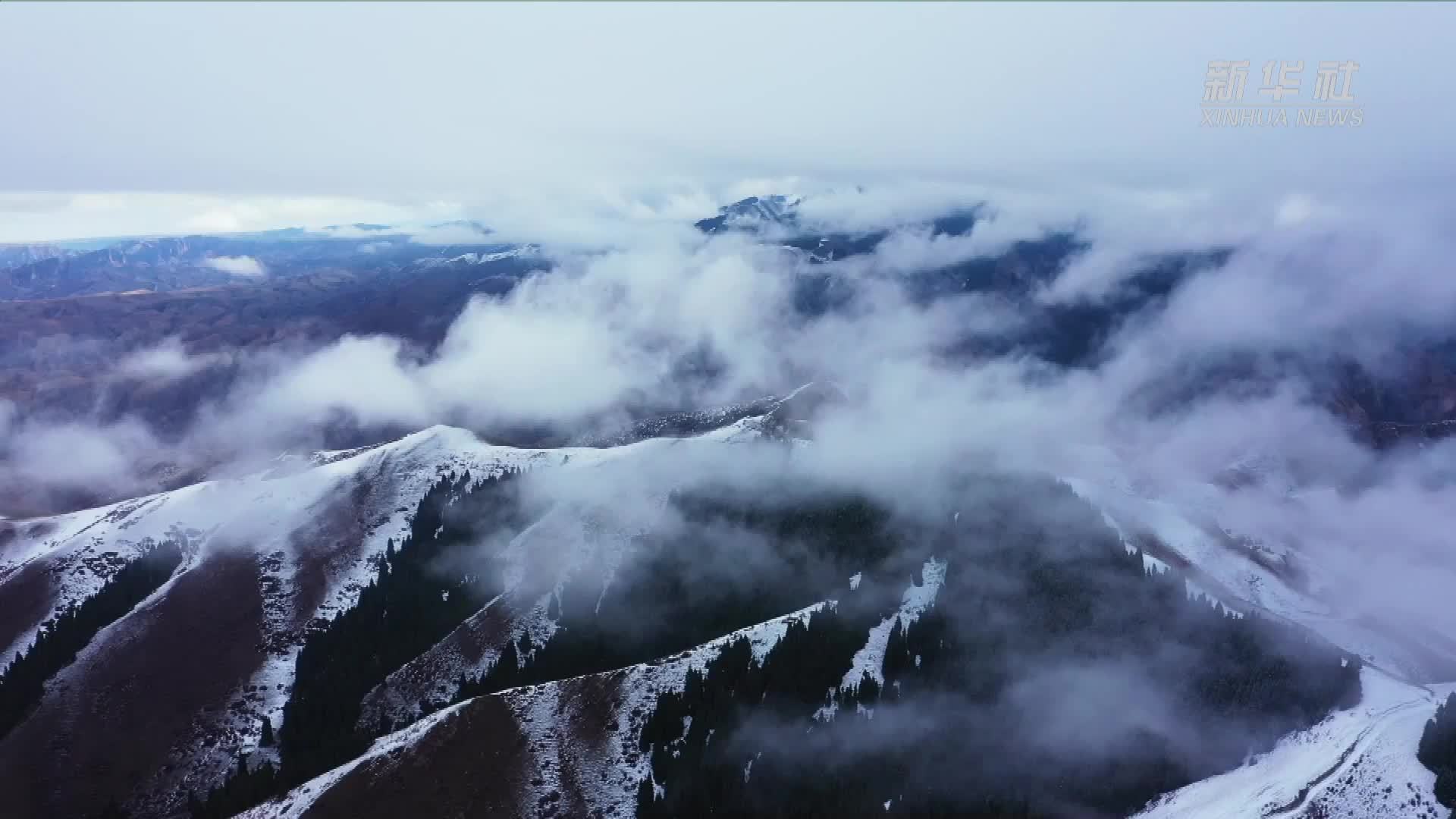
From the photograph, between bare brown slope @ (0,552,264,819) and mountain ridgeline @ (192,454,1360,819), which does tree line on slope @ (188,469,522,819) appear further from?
bare brown slope @ (0,552,264,819)

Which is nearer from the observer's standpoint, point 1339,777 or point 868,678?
point 1339,777

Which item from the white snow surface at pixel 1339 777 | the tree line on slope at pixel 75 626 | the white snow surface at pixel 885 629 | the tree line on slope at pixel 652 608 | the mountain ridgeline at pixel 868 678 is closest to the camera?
the white snow surface at pixel 1339 777

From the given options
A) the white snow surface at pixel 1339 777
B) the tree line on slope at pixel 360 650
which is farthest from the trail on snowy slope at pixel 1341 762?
the tree line on slope at pixel 360 650

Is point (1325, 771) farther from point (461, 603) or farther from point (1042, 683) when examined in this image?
point (461, 603)

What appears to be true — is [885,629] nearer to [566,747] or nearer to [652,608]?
[652,608]

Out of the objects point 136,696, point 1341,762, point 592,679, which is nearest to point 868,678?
point 592,679

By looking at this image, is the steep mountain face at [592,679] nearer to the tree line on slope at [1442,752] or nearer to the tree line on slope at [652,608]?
the tree line on slope at [652,608]
